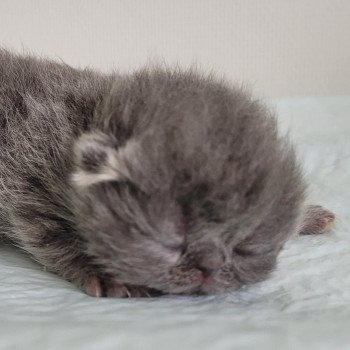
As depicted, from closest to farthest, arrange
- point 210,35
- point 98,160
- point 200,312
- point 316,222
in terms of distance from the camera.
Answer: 1. point 200,312
2. point 98,160
3. point 316,222
4. point 210,35

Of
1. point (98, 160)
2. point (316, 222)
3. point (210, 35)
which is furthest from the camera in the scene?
point (210, 35)

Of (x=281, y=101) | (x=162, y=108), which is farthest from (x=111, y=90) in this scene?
(x=281, y=101)

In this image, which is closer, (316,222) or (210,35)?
(316,222)

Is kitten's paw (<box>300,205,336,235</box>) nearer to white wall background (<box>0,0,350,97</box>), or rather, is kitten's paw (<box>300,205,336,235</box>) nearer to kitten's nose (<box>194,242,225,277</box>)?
kitten's nose (<box>194,242,225,277</box>)

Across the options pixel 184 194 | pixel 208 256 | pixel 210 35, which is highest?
pixel 210 35

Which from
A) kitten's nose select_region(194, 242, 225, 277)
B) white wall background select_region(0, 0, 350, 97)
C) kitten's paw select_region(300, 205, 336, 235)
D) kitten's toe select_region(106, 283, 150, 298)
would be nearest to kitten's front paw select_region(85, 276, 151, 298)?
kitten's toe select_region(106, 283, 150, 298)

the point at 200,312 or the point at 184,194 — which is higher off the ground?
the point at 184,194

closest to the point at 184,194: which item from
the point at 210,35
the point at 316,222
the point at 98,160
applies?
the point at 98,160

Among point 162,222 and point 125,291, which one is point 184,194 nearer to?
point 162,222
